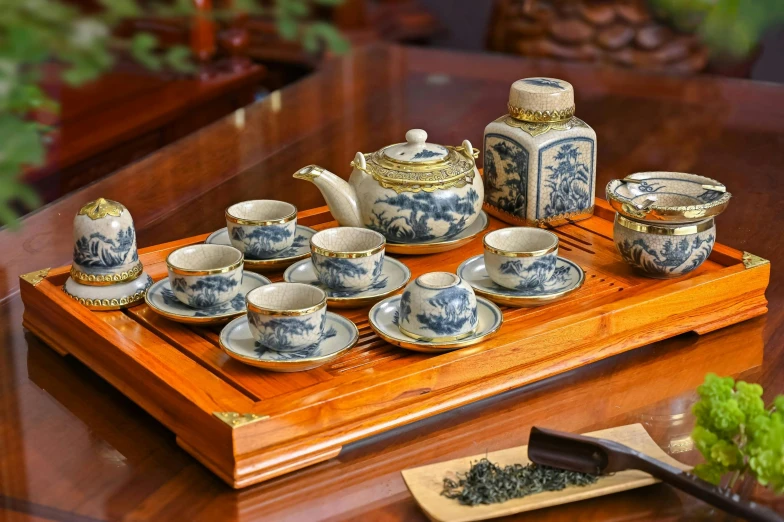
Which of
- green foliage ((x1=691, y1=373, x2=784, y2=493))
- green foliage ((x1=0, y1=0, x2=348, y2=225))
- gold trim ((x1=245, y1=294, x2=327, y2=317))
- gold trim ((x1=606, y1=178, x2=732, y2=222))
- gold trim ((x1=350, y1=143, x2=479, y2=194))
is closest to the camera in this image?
green foliage ((x1=0, y1=0, x2=348, y2=225))

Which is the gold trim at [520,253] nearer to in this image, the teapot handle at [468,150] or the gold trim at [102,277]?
the teapot handle at [468,150]

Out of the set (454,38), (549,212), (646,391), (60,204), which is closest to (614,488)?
(646,391)

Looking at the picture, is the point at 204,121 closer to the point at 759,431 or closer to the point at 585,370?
the point at 585,370

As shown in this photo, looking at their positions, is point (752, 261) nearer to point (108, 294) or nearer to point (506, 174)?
point (506, 174)

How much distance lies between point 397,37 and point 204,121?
158cm

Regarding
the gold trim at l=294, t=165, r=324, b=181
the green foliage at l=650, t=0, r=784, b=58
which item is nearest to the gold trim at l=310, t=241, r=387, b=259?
the gold trim at l=294, t=165, r=324, b=181

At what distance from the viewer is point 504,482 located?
0.87 meters

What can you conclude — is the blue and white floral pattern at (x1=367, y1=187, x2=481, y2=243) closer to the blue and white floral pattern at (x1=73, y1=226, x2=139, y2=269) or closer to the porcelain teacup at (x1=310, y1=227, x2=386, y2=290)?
the porcelain teacup at (x1=310, y1=227, x2=386, y2=290)

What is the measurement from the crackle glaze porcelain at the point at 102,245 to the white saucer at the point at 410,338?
1.15ft

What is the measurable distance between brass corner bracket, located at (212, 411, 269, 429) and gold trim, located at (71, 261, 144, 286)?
374mm

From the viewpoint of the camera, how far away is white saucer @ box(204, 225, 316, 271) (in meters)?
1.36

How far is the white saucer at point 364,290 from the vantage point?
1233 millimetres

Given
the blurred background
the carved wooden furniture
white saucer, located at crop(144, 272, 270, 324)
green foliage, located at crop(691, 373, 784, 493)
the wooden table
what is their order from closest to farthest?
green foliage, located at crop(691, 373, 784, 493)
the wooden table
white saucer, located at crop(144, 272, 270, 324)
the blurred background
the carved wooden furniture

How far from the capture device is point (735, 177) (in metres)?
1.90
